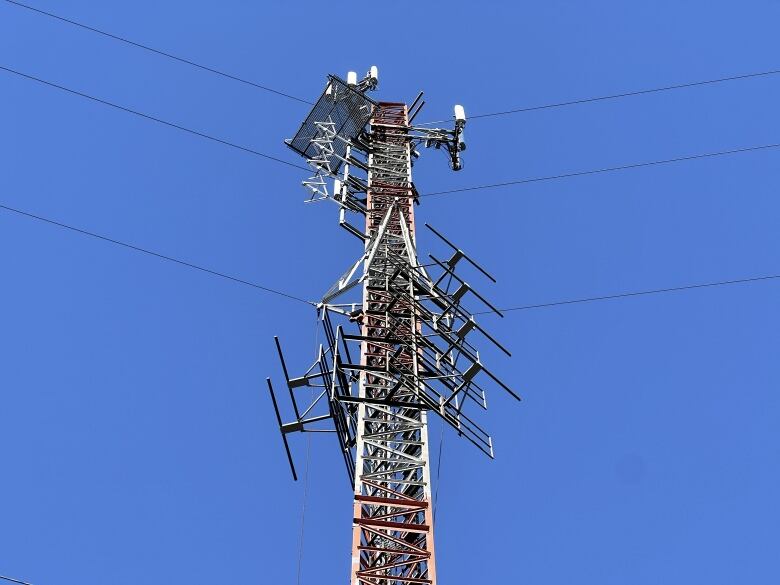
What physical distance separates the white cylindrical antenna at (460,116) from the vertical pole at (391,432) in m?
6.84

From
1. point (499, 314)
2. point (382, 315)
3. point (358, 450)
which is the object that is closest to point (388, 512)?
point (358, 450)

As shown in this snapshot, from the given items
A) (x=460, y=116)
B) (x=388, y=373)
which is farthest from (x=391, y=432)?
(x=460, y=116)

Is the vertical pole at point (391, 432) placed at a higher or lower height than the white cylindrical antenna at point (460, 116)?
lower

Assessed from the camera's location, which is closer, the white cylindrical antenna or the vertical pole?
the vertical pole

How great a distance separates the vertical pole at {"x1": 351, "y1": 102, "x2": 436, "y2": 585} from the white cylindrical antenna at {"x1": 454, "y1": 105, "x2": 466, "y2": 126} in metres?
6.84

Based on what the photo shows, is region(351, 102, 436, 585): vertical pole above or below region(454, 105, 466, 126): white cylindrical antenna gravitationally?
below

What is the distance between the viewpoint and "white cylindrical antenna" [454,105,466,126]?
3253cm

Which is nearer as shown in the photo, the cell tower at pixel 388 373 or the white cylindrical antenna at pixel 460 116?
the cell tower at pixel 388 373

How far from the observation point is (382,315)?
895 inches

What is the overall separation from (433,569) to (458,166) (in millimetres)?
17983

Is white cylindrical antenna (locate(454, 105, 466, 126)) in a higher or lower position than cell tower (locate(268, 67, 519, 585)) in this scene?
higher

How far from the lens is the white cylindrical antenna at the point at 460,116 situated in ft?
107

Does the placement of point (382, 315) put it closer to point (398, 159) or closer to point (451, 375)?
point (451, 375)

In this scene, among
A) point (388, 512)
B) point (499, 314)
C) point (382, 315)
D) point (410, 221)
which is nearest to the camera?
point (388, 512)
